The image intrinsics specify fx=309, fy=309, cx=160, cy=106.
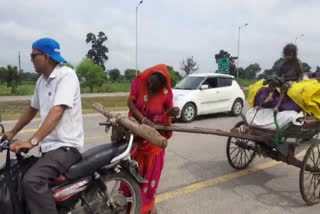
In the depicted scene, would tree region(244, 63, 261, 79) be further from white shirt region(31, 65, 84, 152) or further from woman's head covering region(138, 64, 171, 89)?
white shirt region(31, 65, 84, 152)

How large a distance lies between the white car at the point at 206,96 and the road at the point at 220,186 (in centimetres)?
365

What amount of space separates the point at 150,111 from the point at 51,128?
115 cm

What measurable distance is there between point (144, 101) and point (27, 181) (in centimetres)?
143

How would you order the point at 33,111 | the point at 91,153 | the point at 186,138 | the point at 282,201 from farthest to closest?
the point at 186,138
the point at 282,201
the point at 33,111
the point at 91,153

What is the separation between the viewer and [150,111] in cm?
333

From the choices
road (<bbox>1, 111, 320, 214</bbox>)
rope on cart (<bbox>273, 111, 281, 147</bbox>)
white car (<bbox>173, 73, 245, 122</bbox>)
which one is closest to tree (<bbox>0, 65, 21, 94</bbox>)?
white car (<bbox>173, 73, 245, 122</bbox>)

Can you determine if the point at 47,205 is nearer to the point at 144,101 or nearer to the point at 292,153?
the point at 144,101

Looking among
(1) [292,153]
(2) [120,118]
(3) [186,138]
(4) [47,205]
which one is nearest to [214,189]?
(1) [292,153]

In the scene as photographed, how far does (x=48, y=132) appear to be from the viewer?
A: 8.17 ft

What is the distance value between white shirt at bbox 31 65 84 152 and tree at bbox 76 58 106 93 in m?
30.3

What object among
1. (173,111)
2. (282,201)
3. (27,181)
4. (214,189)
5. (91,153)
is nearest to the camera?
(27,181)

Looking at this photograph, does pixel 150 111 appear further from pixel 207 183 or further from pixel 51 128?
pixel 207 183

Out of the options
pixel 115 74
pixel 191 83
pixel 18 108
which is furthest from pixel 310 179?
pixel 115 74

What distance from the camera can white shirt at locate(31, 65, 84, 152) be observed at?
2584 mm
